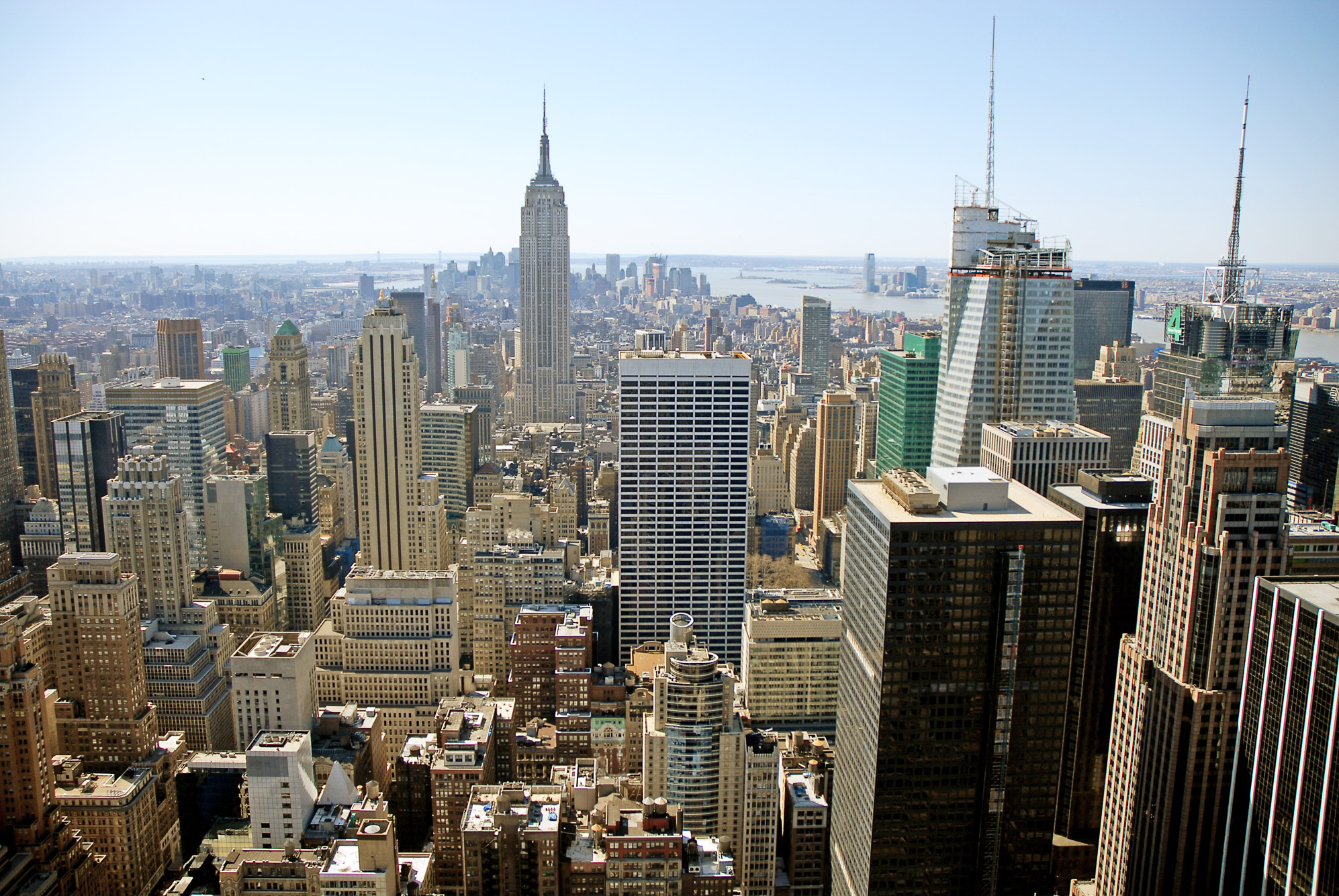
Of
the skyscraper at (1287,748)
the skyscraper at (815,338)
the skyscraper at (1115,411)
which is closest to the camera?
the skyscraper at (1287,748)

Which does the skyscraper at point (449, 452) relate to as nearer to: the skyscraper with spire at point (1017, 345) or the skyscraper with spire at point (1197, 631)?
the skyscraper with spire at point (1017, 345)

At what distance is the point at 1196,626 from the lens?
1689 centimetres

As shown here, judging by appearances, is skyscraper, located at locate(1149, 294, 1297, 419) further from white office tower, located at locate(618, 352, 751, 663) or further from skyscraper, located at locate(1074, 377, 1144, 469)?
white office tower, located at locate(618, 352, 751, 663)

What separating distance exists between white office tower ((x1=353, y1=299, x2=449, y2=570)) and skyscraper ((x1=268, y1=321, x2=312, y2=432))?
821 inches

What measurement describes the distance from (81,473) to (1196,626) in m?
42.9

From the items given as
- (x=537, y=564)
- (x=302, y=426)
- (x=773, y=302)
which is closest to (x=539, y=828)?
(x=537, y=564)

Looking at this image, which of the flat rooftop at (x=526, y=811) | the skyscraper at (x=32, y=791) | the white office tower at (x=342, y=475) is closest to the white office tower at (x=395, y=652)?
the skyscraper at (x=32, y=791)

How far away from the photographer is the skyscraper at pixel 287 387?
6431cm

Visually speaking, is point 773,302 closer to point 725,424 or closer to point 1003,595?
point 725,424

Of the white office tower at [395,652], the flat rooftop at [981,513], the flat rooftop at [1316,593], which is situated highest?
the flat rooftop at [981,513]

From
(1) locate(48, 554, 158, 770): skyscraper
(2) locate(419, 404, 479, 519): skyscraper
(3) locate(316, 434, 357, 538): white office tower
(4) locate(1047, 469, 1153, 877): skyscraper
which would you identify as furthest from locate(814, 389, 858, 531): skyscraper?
(1) locate(48, 554, 158, 770): skyscraper

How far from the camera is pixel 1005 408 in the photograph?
31.9 m

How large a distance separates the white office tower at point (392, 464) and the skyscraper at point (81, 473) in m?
10.3

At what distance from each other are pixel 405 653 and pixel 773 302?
92.5 meters
